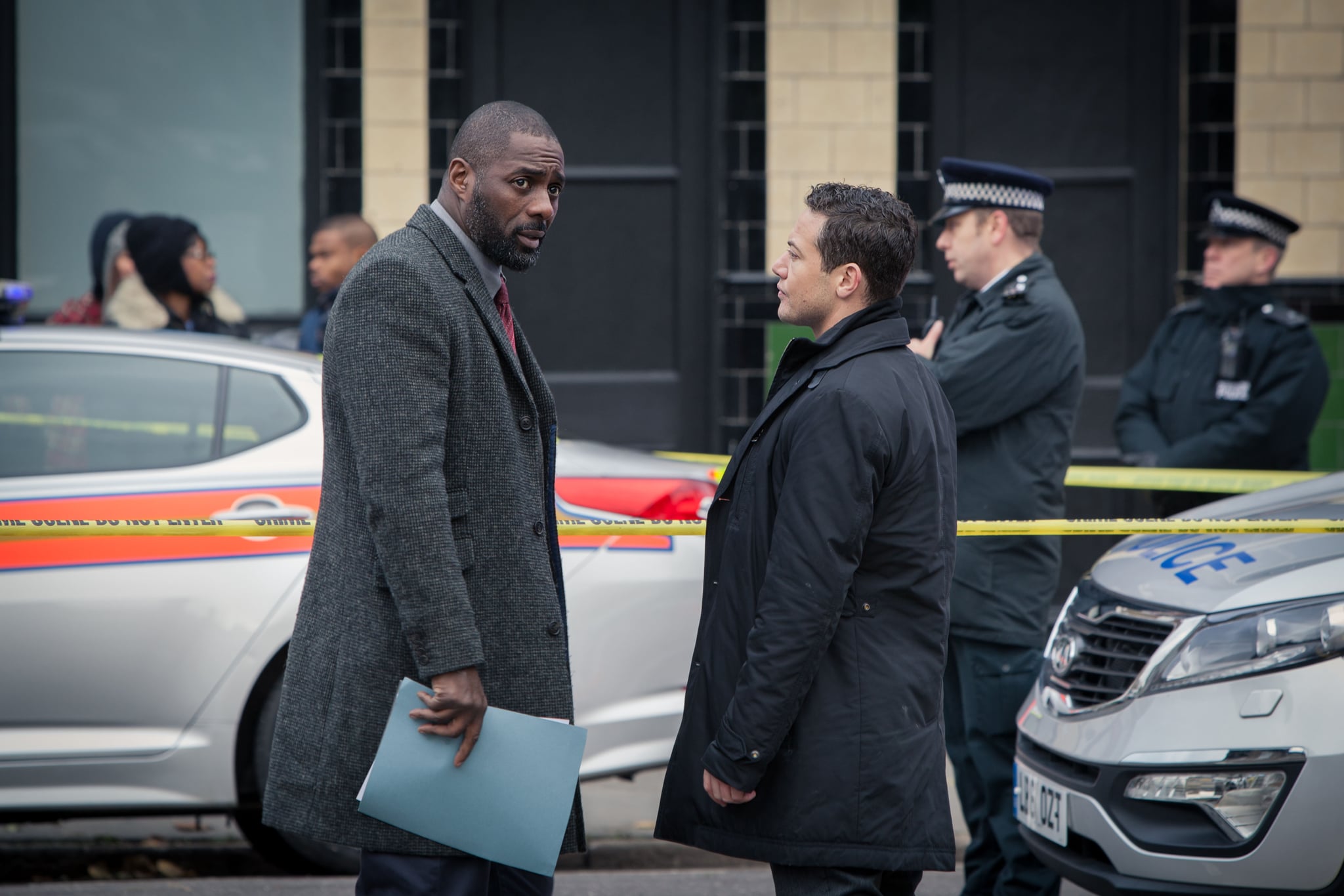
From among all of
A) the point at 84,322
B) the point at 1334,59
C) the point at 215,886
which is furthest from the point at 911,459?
the point at 1334,59

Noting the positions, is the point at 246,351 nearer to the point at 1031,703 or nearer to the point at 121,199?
the point at 1031,703

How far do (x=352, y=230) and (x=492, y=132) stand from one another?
4.09 m

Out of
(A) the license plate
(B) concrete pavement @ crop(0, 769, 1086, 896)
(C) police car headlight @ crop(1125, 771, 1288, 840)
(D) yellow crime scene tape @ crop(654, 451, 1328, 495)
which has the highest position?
(D) yellow crime scene tape @ crop(654, 451, 1328, 495)

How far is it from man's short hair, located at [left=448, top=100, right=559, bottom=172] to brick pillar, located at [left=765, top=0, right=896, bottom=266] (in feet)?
18.4

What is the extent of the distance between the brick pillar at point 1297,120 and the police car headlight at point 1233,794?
5.76 m

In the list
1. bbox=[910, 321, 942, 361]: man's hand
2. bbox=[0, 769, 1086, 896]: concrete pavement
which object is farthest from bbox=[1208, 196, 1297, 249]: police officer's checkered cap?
bbox=[0, 769, 1086, 896]: concrete pavement

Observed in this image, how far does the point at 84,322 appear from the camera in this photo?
6242mm

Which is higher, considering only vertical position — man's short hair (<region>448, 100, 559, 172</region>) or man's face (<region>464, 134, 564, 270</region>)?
man's short hair (<region>448, 100, 559, 172</region>)

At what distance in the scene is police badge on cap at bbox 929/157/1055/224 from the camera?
4.09 m

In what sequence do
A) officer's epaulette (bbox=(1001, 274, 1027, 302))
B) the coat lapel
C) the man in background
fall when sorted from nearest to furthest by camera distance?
1. the coat lapel
2. officer's epaulette (bbox=(1001, 274, 1027, 302))
3. the man in background

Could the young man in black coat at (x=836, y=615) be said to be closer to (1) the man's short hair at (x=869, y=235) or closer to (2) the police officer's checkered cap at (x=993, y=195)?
(1) the man's short hair at (x=869, y=235)

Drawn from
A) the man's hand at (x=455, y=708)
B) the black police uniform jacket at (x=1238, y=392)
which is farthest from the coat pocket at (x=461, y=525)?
the black police uniform jacket at (x=1238, y=392)

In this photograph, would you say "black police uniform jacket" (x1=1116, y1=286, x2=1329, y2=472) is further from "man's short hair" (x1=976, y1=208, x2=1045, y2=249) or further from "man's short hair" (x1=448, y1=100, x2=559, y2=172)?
"man's short hair" (x1=448, y1=100, x2=559, y2=172)

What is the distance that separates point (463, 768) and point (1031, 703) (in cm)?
182
